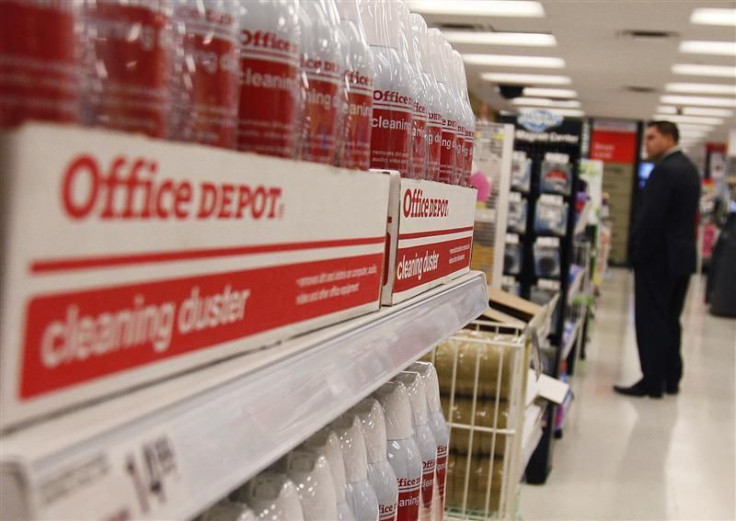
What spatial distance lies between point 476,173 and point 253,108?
11.9 feet

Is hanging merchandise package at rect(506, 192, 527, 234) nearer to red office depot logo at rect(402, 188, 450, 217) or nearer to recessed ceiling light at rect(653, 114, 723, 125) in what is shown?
red office depot logo at rect(402, 188, 450, 217)

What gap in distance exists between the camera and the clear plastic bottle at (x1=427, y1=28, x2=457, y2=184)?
139cm

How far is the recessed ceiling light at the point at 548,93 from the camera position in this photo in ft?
48.4

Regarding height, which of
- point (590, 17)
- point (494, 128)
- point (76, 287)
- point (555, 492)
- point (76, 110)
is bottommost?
point (555, 492)

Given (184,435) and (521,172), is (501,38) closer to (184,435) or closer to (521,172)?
(521,172)

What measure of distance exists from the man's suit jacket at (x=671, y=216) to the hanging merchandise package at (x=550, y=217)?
1.21m

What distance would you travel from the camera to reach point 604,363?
24.4 feet

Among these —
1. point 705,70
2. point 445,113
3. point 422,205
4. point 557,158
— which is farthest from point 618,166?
point 422,205

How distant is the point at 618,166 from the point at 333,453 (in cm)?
1887

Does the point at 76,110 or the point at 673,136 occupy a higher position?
the point at 673,136

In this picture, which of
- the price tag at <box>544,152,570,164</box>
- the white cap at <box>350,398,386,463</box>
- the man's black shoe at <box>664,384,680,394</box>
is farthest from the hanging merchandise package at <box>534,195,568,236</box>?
the white cap at <box>350,398,386,463</box>

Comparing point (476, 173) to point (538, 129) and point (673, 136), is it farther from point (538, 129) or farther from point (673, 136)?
point (673, 136)

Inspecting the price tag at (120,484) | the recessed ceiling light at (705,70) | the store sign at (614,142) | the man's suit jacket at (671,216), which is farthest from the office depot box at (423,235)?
the store sign at (614,142)

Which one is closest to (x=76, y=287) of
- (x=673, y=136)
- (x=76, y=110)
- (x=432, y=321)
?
(x=76, y=110)
